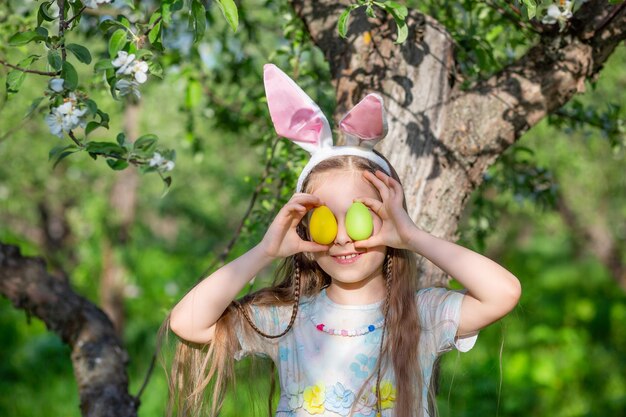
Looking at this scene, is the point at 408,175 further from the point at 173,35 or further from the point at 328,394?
the point at 173,35

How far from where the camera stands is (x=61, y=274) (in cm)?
358

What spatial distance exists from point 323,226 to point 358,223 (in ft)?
0.31

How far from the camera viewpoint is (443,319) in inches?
89.0

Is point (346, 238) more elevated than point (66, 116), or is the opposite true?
point (66, 116)

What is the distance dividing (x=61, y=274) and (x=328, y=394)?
1760 mm

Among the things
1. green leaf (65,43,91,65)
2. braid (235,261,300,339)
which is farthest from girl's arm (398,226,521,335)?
green leaf (65,43,91,65)

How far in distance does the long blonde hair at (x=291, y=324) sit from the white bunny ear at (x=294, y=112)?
0.33 ft

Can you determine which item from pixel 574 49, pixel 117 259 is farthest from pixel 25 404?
pixel 574 49

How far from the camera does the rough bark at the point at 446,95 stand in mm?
2717

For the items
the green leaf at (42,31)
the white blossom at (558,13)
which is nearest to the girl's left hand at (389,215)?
the white blossom at (558,13)

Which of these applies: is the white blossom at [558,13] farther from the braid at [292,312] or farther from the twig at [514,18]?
the braid at [292,312]

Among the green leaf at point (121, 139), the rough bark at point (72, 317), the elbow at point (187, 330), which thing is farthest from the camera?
the rough bark at point (72, 317)

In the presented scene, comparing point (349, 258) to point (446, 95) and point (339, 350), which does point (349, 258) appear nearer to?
point (339, 350)

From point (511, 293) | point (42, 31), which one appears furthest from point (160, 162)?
point (511, 293)
